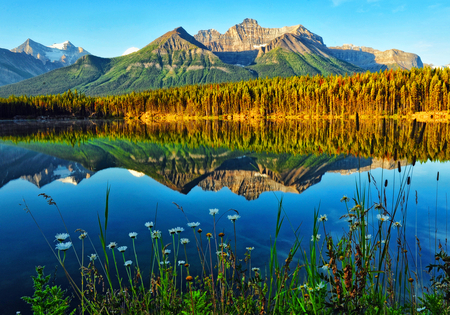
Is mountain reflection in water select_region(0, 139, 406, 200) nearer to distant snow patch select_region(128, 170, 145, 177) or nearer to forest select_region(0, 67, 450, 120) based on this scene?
distant snow patch select_region(128, 170, 145, 177)

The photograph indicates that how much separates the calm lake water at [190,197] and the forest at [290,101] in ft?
248

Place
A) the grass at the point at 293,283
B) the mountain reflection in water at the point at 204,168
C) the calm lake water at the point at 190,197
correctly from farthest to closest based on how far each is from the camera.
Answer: the mountain reflection in water at the point at 204,168 → the calm lake water at the point at 190,197 → the grass at the point at 293,283

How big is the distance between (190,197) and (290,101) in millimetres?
109934

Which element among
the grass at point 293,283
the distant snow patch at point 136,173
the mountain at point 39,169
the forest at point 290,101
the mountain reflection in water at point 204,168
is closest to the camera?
the grass at point 293,283

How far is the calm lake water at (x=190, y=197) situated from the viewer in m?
8.79

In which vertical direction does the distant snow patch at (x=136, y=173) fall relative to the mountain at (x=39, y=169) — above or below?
below

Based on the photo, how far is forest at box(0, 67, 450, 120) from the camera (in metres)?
99.2

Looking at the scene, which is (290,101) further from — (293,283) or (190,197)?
(293,283)

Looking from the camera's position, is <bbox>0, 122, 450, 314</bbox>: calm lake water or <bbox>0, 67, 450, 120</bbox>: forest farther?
<bbox>0, 67, 450, 120</bbox>: forest

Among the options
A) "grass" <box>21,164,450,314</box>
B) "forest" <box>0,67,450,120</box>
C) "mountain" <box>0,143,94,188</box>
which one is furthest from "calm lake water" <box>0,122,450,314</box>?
"forest" <box>0,67,450,120</box>

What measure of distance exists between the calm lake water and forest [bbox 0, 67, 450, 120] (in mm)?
75628

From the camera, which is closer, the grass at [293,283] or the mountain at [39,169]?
the grass at [293,283]

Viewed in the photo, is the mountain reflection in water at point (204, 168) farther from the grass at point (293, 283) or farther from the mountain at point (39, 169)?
the grass at point (293, 283)

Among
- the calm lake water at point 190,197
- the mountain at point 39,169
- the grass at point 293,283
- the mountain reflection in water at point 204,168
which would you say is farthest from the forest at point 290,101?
the grass at point 293,283
